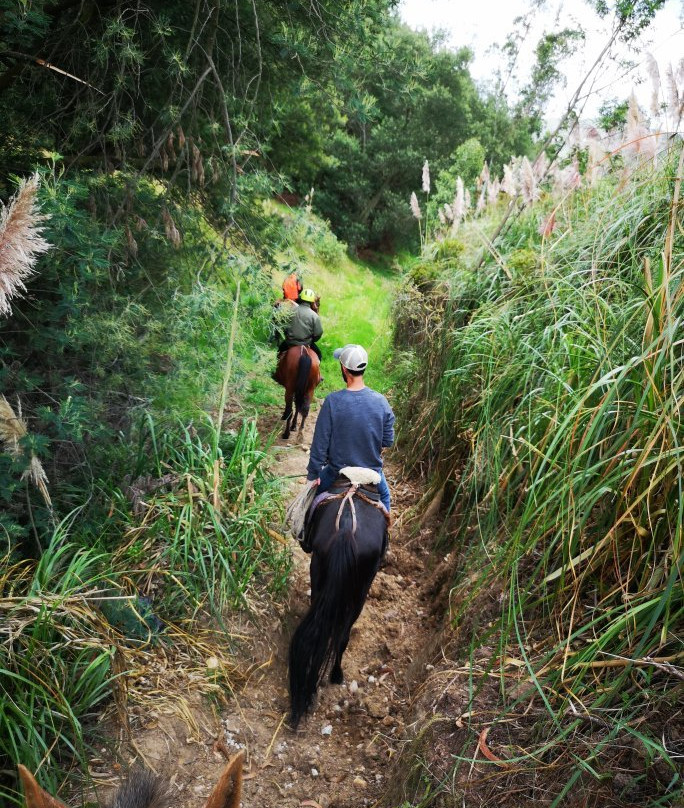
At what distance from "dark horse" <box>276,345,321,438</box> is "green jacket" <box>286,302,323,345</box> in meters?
0.10

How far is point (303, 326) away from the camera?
641 cm

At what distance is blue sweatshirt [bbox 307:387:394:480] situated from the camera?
370cm

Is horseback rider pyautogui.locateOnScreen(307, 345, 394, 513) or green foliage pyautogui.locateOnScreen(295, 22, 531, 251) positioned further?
green foliage pyautogui.locateOnScreen(295, 22, 531, 251)

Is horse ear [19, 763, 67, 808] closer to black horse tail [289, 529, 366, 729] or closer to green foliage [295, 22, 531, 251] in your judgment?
black horse tail [289, 529, 366, 729]

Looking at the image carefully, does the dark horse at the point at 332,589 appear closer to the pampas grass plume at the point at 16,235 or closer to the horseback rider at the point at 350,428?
the horseback rider at the point at 350,428

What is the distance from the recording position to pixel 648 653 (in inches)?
74.7

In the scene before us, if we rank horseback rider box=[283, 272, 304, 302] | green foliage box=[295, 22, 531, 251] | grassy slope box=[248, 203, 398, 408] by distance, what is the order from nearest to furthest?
grassy slope box=[248, 203, 398, 408] → horseback rider box=[283, 272, 304, 302] → green foliage box=[295, 22, 531, 251]

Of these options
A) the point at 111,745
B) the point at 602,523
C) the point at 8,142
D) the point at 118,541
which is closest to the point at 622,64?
the point at 602,523

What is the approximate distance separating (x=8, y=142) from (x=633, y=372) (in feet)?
14.1

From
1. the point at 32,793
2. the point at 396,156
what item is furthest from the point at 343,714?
the point at 396,156

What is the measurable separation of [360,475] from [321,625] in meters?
0.99

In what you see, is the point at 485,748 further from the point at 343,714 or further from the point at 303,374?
the point at 303,374

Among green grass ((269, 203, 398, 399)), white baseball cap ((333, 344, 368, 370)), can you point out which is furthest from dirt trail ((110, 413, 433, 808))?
green grass ((269, 203, 398, 399))

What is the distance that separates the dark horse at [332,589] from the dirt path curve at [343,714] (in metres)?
0.19
